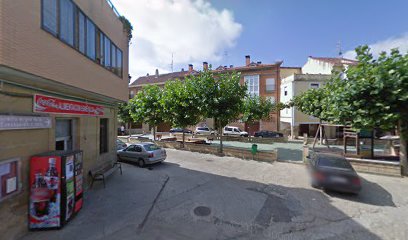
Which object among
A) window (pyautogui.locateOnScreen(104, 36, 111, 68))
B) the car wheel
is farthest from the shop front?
the car wheel

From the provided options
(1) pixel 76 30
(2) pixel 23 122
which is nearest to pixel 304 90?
(1) pixel 76 30

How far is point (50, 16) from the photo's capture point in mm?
4898

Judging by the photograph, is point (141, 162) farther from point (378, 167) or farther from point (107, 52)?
point (378, 167)

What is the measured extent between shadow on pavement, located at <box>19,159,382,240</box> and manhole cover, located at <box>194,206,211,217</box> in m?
0.05

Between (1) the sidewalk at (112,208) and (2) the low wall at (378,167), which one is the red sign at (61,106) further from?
(2) the low wall at (378,167)

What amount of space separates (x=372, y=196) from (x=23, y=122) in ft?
37.5

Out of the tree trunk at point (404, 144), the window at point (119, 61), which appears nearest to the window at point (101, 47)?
the window at point (119, 61)

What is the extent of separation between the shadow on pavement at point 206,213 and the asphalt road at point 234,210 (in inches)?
0.9

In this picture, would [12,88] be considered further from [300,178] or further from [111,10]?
[300,178]

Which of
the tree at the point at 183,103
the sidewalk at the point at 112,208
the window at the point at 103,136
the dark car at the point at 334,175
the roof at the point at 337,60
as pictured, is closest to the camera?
the sidewalk at the point at 112,208

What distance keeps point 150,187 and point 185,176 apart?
2.14m

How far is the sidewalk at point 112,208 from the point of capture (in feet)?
15.7

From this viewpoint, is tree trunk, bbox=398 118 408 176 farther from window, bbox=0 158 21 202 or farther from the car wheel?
window, bbox=0 158 21 202

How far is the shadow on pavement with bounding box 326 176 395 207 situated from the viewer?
270 inches
